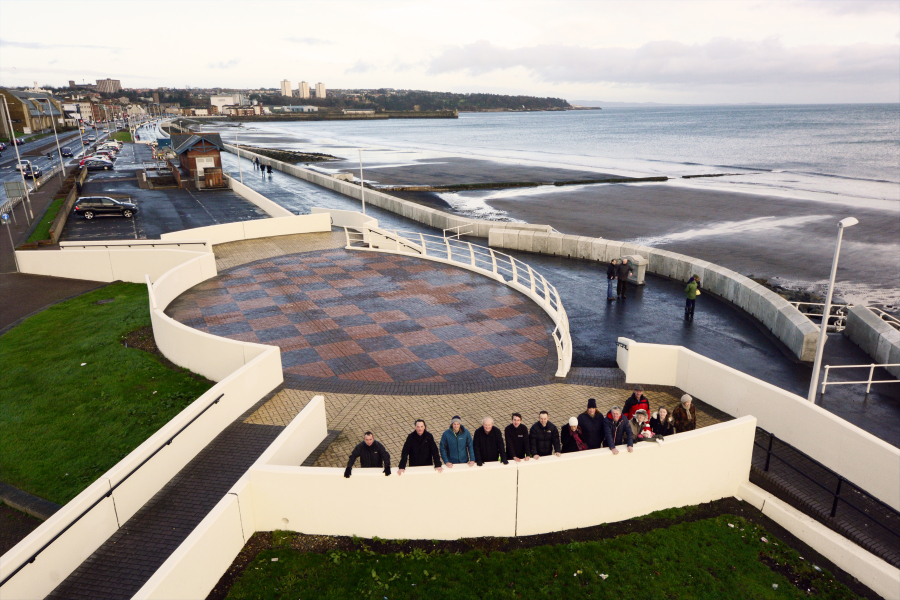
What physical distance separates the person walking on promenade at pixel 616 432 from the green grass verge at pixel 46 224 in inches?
1254

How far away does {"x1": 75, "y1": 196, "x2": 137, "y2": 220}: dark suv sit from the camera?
3619 cm

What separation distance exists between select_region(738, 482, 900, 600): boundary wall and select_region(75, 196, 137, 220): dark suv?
1489 inches

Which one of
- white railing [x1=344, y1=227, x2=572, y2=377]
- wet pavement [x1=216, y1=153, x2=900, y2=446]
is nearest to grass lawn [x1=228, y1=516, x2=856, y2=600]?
wet pavement [x1=216, y1=153, x2=900, y2=446]

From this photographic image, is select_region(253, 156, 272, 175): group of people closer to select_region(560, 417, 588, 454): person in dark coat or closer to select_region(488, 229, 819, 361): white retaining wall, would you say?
select_region(488, 229, 819, 361): white retaining wall

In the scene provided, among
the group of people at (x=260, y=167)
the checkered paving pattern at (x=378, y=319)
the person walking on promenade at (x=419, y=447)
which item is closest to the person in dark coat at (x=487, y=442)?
the person walking on promenade at (x=419, y=447)

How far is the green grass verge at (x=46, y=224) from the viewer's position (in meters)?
31.1

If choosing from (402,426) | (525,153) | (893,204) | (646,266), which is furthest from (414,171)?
(402,426)

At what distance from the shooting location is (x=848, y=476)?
9.97 metres

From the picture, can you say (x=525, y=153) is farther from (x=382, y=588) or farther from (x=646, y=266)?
(x=382, y=588)

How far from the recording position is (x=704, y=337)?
17.8 metres

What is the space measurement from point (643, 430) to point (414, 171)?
73798 mm

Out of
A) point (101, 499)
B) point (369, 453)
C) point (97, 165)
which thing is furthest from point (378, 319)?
point (97, 165)

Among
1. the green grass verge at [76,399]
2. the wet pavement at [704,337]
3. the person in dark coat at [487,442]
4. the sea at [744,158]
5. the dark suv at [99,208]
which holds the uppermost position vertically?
the person in dark coat at [487,442]

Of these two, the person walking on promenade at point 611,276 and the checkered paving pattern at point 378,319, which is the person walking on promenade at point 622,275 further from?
the checkered paving pattern at point 378,319
